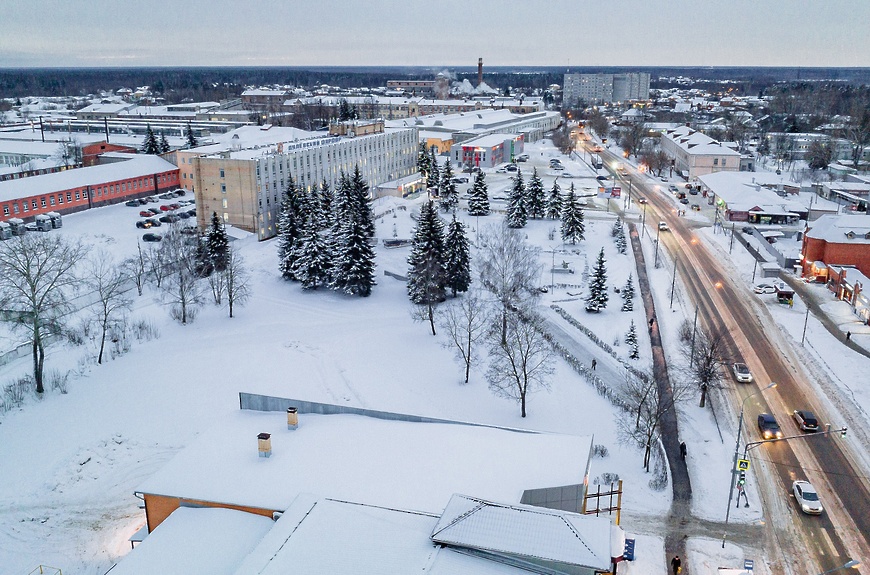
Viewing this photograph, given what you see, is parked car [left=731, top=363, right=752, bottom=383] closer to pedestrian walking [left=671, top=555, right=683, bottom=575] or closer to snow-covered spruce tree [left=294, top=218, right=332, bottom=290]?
pedestrian walking [left=671, top=555, right=683, bottom=575]

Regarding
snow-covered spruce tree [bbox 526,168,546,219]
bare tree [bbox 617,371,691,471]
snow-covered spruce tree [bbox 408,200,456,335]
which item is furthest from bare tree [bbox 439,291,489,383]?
snow-covered spruce tree [bbox 526,168,546,219]

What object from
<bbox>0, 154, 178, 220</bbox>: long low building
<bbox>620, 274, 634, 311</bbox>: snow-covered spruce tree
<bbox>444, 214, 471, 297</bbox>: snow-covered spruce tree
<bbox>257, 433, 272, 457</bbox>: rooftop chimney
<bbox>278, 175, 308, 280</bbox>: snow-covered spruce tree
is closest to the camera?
<bbox>257, 433, 272, 457</bbox>: rooftop chimney

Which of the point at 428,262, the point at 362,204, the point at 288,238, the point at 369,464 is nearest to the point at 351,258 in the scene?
the point at 428,262

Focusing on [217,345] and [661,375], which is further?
[217,345]

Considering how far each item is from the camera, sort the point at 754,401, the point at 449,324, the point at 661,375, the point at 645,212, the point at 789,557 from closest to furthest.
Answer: the point at 789,557 < the point at 754,401 < the point at 661,375 < the point at 449,324 < the point at 645,212

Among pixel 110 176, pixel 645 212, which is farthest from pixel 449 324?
pixel 110 176

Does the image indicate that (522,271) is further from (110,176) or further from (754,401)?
(110,176)
